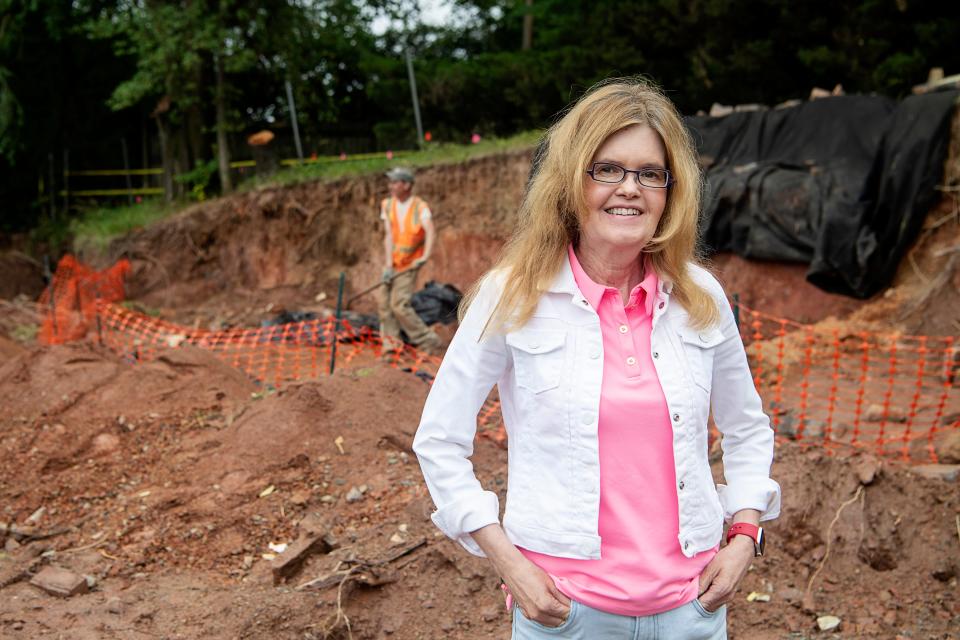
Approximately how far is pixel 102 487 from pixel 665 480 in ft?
14.8

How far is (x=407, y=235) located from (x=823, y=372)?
4.30m

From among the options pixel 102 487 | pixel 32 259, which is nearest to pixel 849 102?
pixel 102 487

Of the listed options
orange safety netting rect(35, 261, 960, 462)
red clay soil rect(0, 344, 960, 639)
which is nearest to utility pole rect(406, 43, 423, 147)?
orange safety netting rect(35, 261, 960, 462)

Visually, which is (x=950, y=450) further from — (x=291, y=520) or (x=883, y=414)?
(x=291, y=520)

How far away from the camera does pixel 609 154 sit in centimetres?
170

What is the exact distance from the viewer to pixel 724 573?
173 centimetres

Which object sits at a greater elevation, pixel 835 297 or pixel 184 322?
pixel 835 297

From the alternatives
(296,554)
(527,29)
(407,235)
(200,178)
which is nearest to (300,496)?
(296,554)

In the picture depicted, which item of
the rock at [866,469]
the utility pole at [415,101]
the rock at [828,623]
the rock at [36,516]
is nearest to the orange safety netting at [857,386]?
the rock at [866,469]

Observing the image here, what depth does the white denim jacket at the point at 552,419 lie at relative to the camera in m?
1.66

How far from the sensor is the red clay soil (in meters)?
3.62

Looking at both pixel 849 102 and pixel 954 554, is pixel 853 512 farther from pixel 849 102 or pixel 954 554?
pixel 849 102

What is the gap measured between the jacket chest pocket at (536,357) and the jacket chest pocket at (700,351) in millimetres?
271

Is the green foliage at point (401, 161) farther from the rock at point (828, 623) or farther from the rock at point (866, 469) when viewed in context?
the rock at point (828, 623)
